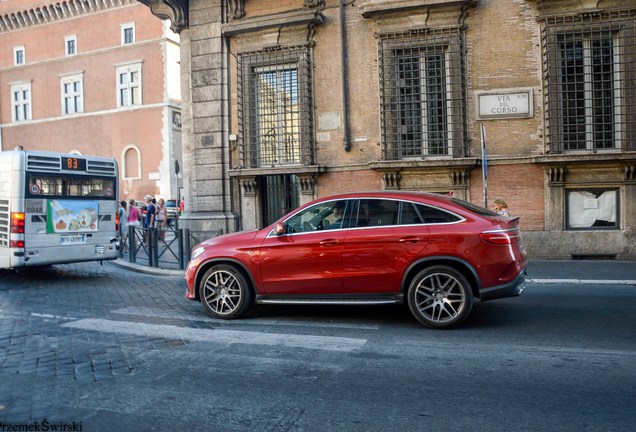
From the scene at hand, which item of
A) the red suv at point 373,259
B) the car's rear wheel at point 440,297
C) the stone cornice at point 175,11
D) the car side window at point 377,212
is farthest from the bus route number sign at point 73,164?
the car's rear wheel at point 440,297

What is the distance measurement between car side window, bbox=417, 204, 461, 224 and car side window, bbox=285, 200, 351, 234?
3.05 ft

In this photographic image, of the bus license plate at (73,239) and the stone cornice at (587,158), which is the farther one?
the stone cornice at (587,158)

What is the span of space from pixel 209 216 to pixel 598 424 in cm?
1354

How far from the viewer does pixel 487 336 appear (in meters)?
6.24

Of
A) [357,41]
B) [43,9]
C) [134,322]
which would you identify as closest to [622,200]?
[357,41]

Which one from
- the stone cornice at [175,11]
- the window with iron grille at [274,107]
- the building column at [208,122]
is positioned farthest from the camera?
the stone cornice at [175,11]

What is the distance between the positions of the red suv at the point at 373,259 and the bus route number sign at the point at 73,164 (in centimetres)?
585

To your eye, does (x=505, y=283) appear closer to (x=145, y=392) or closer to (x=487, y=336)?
(x=487, y=336)

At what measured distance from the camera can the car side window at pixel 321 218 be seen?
7059 mm

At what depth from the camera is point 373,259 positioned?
22.1 ft

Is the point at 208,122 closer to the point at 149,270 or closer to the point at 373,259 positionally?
the point at 149,270

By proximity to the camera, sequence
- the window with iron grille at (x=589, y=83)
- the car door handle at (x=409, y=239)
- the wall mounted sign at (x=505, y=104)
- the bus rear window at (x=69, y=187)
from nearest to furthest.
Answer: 1. the car door handle at (x=409, y=239)
2. the bus rear window at (x=69, y=187)
3. the window with iron grille at (x=589, y=83)
4. the wall mounted sign at (x=505, y=104)

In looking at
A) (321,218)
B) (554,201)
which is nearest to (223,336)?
(321,218)

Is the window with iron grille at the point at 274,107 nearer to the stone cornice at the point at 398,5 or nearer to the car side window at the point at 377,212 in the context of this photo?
the stone cornice at the point at 398,5
